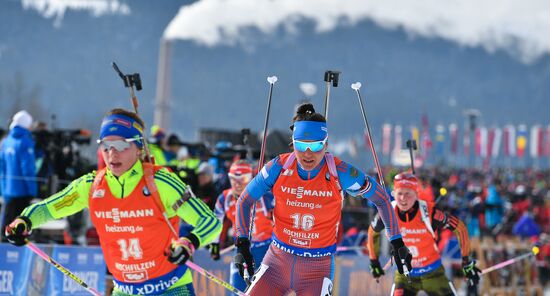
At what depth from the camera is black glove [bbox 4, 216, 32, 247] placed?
512 centimetres

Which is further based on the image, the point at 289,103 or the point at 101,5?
the point at 289,103

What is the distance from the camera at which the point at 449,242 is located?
16047 mm

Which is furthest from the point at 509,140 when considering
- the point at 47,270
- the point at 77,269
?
the point at 47,270

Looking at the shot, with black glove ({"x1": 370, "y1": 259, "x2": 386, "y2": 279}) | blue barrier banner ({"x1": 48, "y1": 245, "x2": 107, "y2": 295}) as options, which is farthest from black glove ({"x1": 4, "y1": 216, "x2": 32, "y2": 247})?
blue barrier banner ({"x1": 48, "y1": 245, "x2": 107, "y2": 295})

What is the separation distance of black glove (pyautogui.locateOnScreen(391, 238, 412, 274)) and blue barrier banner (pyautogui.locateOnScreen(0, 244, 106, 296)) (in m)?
4.72

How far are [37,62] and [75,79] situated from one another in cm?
963

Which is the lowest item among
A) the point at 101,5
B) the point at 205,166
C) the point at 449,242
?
the point at 449,242

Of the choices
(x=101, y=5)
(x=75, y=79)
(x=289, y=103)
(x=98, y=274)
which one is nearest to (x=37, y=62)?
(x=75, y=79)

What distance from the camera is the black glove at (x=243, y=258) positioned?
6133 mm

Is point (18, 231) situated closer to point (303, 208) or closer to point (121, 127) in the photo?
point (121, 127)

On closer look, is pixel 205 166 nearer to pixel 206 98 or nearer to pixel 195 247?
pixel 195 247

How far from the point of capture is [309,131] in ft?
20.1

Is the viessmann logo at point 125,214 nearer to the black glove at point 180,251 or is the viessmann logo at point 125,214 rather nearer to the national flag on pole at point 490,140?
the black glove at point 180,251

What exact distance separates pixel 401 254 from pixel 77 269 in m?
5.00
